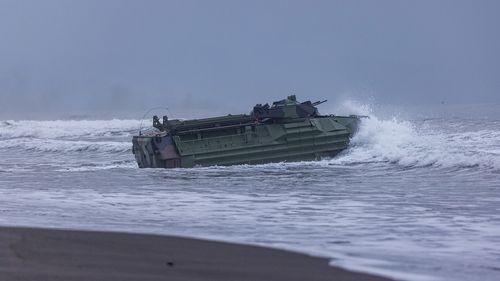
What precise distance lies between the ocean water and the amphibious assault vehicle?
2.15 ft

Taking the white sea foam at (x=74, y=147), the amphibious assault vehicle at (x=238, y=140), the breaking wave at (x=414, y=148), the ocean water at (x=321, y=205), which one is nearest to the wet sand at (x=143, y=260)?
the ocean water at (x=321, y=205)

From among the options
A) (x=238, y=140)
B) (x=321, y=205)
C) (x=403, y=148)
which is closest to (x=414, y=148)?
(x=403, y=148)

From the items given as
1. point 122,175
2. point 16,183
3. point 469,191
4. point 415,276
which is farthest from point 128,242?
point 122,175

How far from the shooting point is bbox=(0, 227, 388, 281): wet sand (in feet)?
21.5

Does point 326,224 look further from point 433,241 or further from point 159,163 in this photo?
point 159,163

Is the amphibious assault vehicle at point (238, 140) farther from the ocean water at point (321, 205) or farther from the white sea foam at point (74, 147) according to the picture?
the white sea foam at point (74, 147)

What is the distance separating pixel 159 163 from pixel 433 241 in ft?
48.4

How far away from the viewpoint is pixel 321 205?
39.9 feet

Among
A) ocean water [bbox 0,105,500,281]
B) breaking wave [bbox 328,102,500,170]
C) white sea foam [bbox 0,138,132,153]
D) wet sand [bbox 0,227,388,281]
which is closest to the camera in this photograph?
wet sand [bbox 0,227,388,281]

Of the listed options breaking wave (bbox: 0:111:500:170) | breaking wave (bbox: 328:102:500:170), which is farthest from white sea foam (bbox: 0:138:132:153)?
breaking wave (bbox: 328:102:500:170)

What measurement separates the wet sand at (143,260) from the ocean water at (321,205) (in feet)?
1.44

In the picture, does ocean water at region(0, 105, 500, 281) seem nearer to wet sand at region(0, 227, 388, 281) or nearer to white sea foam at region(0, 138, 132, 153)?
wet sand at region(0, 227, 388, 281)

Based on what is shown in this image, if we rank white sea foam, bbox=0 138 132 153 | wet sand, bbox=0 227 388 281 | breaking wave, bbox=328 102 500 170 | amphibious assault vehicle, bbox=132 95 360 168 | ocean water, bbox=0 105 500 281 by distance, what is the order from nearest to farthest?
wet sand, bbox=0 227 388 281, ocean water, bbox=0 105 500 281, breaking wave, bbox=328 102 500 170, amphibious assault vehicle, bbox=132 95 360 168, white sea foam, bbox=0 138 132 153

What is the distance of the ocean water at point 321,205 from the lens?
795 cm
